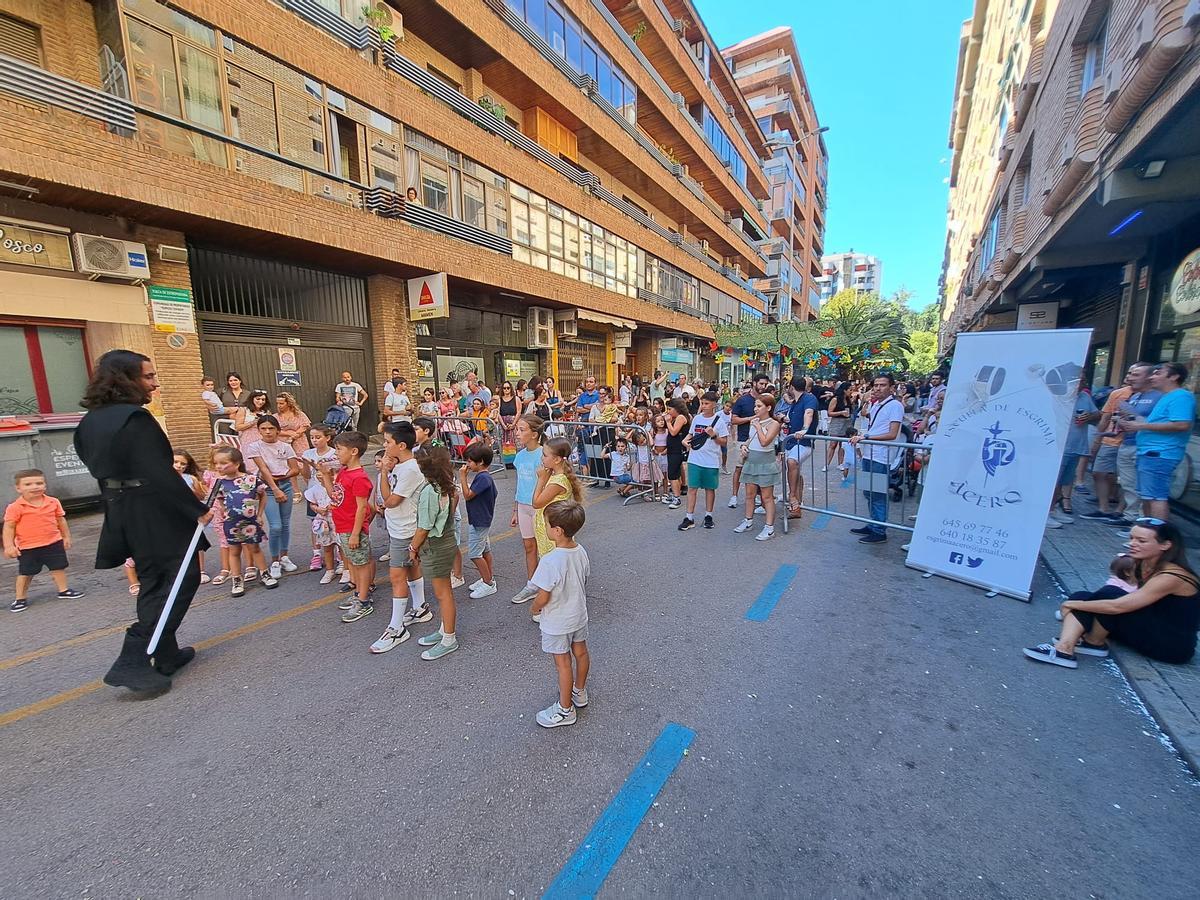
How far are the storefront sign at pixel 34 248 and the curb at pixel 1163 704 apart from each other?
1394cm

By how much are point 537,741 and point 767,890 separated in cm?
127

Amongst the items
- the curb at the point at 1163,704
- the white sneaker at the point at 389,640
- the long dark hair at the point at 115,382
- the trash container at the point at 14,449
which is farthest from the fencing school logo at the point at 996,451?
the trash container at the point at 14,449

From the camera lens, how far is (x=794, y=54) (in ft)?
160

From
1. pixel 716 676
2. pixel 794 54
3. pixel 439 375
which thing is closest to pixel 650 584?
pixel 716 676

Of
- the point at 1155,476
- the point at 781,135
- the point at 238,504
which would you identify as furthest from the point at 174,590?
the point at 781,135

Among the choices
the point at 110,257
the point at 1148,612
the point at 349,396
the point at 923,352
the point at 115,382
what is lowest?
the point at 1148,612

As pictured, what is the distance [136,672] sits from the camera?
10.1 ft

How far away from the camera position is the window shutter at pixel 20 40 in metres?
7.64

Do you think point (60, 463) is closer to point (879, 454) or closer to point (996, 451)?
point (879, 454)

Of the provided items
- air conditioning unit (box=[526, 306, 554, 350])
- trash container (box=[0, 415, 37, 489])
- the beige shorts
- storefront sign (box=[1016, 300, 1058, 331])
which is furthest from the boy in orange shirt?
storefront sign (box=[1016, 300, 1058, 331])

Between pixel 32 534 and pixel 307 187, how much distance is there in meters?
9.02

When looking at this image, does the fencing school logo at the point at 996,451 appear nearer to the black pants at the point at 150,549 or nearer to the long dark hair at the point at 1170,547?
the long dark hair at the point at 1170,547

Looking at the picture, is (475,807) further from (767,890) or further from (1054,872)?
(1054,872)

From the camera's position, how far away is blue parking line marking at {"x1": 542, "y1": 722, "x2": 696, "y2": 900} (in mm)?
1890
